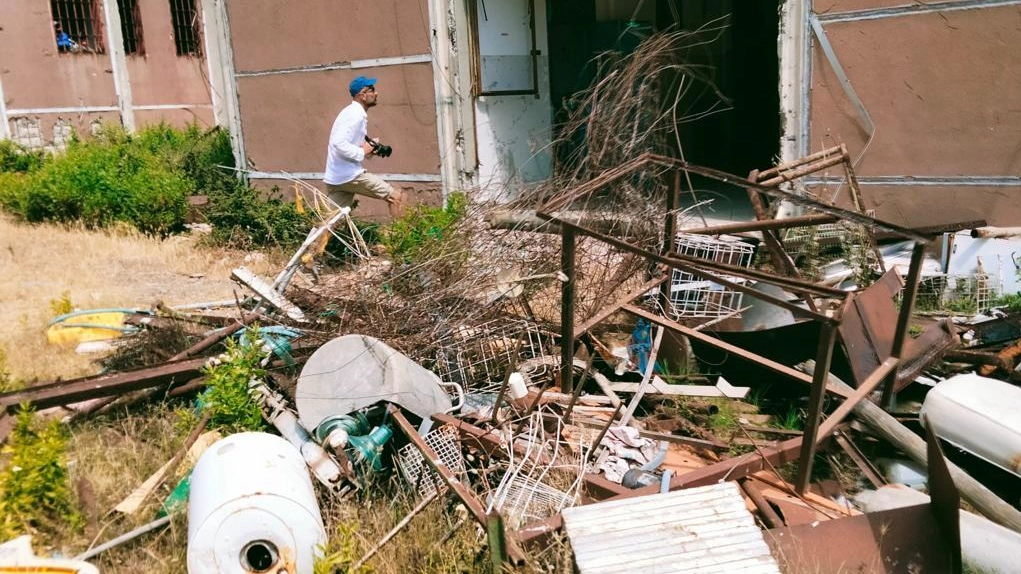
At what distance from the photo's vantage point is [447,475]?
318 centimetres

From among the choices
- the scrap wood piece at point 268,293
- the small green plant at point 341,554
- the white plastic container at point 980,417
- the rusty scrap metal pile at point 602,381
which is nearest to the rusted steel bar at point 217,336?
the rusty scrap metal pile at point 602,381

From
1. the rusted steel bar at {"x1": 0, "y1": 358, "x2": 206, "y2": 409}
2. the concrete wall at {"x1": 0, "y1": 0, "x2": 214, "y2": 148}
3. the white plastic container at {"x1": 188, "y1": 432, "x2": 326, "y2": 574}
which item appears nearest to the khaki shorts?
the rusted steel bar at {"x1": 0, "y1": 358, "x2": 206, "y2": 409}

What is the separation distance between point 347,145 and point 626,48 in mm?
3735

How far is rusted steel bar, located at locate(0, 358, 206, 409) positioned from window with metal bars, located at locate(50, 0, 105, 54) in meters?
14.9

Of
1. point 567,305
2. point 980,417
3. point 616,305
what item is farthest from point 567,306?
point 980,417

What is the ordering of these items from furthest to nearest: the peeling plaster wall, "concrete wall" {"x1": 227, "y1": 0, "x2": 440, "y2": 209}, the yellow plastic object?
"concrete wall" {"x1": 227, "y1": 0, "x2": 440, "y2": 209}
the peeling plaster wall
the yellow plastic object

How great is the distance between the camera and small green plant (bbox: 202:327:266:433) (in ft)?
12.9

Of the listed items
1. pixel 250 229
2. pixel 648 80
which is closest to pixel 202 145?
pixel 250 229

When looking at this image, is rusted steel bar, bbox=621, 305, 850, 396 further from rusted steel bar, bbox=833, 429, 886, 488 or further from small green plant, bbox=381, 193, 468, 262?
small green plant, bbox=381, 193, 468, 262

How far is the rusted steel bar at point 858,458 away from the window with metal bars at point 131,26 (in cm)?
1795

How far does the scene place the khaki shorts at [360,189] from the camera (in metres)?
7.88

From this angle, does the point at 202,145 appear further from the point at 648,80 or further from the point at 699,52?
the point at 648,80

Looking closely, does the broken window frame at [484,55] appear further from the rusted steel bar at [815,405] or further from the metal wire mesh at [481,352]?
the rusted steel bar at [815,405]

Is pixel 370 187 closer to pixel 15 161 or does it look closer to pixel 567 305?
pixel 567 305
